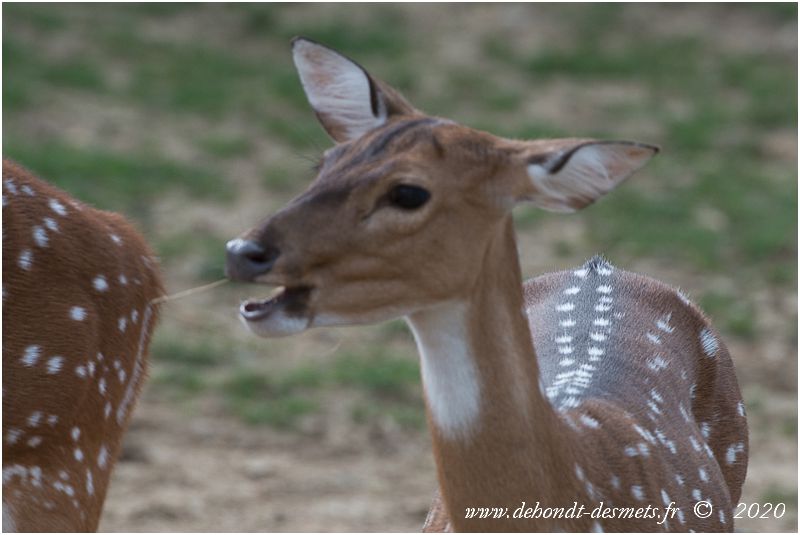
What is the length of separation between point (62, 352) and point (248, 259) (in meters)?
1.10

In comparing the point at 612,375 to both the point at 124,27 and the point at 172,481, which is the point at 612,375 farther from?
the point at 124,27

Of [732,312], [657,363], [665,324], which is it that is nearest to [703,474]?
[657,363]

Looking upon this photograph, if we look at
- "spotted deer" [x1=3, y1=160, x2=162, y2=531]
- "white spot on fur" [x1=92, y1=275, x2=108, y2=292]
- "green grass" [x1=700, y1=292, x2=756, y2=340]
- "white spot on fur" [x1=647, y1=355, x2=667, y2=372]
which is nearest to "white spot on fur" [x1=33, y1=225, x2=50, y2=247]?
"spotted deer" [x1=3, y1=160, x2=162, y2=531]

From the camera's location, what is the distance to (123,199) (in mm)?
9695

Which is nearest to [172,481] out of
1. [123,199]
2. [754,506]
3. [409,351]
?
[409,351]

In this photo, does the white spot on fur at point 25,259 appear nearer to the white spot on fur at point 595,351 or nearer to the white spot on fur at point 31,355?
the white spot on fur at point 31,355

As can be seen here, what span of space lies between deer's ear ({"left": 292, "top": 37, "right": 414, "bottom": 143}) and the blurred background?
2.25 m

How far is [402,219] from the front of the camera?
136 inches

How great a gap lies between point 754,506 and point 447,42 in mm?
7139

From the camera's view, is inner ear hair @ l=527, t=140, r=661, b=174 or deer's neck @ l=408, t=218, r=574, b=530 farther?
deer's neck @ l=408, t=218, r=574, b=530

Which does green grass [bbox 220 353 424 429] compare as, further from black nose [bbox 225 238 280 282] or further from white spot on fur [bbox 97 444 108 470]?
black nose [bbox 225 238 280 282]

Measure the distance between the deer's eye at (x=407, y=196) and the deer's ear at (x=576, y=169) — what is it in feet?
0.74

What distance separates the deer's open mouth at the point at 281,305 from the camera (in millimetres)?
3410

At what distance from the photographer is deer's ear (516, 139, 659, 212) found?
3426mm
